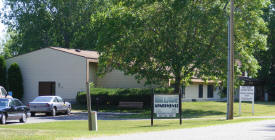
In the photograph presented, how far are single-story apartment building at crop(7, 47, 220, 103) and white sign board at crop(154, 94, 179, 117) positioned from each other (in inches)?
847

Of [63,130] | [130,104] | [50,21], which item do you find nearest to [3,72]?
[130,104]

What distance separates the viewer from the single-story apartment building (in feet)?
149

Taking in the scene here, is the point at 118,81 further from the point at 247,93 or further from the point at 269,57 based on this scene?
the point at 269,57

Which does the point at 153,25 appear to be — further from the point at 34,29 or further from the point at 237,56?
the point at 34,29

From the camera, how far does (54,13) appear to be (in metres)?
66.8

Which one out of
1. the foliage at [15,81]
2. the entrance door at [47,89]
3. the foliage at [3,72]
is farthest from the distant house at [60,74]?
the foliage at [3,72]

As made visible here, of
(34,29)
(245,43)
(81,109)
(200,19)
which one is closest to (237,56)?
(245,43)

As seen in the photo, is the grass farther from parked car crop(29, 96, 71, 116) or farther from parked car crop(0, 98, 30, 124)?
parked car crop(29, 96, 71, 116)

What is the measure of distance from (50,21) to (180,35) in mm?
34705

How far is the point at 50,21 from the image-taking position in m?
66.5

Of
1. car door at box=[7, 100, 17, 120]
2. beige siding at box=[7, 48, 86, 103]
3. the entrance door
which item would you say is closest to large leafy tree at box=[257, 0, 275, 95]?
beige siding at box=[7, 48, 86, 103]

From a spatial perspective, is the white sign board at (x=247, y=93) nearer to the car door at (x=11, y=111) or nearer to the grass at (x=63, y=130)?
the grass at (x=63, y=130)

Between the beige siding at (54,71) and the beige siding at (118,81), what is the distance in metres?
3.76

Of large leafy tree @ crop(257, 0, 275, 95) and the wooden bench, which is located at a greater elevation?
large leafy tree @ crop(257, 0, 275, 95)
